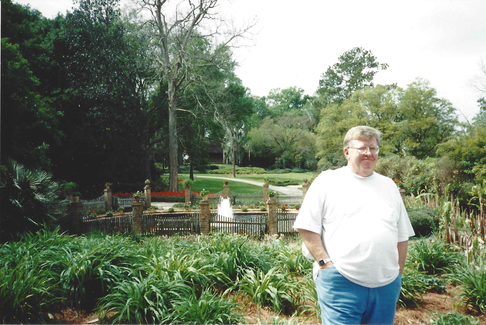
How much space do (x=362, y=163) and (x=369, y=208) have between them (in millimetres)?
295

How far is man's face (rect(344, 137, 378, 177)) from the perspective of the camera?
2000 mm

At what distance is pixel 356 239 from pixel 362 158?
0.52m

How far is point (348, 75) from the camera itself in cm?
2077

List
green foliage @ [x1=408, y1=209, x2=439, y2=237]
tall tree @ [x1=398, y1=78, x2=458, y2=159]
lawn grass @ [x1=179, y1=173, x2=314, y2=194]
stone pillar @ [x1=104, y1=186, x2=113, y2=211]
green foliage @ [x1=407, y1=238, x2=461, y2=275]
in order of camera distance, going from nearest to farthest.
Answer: green foliage @ [x1=407, y1=238, x2=461, y2=275] < green foliage @ [x1=408, y1=209, x2=439, y2=237] < stone pillar @ [x1=104, y1=186, x2=113, y2=211] < tall tree @ [x1=398, y1=78, x2=458, y2=159] < lawn grass @ [x1=179, y1=173, x2=314, y2=194]

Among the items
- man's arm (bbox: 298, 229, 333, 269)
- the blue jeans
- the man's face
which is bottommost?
the blue jeans

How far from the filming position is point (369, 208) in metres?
1.93

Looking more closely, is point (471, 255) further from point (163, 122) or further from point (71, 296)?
point (163, 122)

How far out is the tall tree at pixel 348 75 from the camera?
18.0 meters

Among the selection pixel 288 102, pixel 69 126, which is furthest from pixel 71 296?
pixel 288 102

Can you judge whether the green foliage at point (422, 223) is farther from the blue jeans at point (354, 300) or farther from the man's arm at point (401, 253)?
the blue jeans at point (354, 300)

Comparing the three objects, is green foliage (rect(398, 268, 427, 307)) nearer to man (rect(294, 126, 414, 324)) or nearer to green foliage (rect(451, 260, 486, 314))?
green foliage (rect(451, 260, 486, 314))

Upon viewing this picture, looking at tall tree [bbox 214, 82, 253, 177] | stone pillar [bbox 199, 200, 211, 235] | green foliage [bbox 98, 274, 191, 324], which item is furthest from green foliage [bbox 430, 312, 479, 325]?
tall tree [bbox 214, 82, 253, 177]

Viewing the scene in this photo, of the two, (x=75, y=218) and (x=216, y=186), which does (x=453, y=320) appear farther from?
(x=216, y=186)

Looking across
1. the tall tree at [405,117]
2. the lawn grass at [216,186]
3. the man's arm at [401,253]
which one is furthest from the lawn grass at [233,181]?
the man's arm at [401,253]
